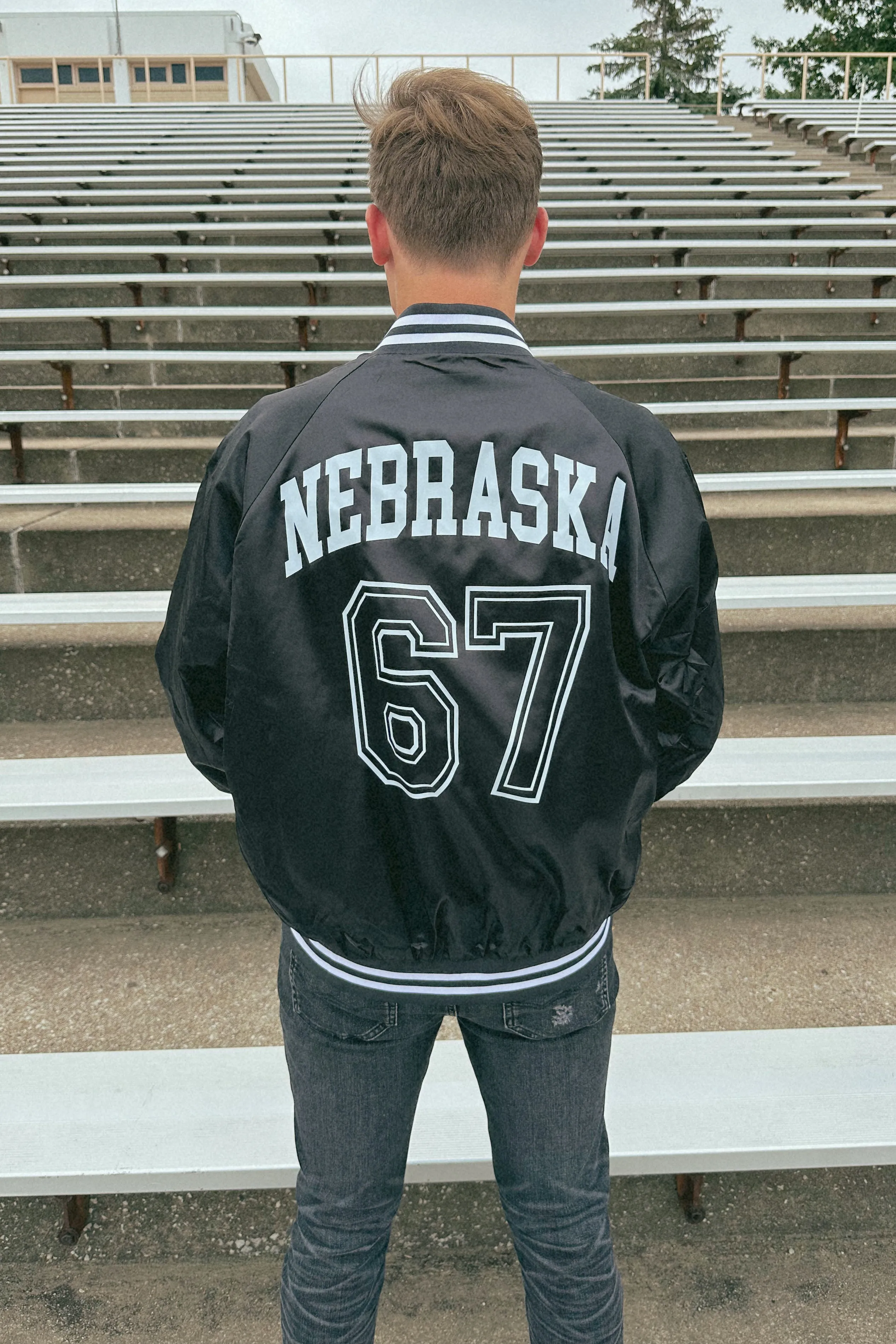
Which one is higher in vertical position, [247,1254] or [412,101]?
[412,101]

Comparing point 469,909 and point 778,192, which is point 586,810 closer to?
point 469,909

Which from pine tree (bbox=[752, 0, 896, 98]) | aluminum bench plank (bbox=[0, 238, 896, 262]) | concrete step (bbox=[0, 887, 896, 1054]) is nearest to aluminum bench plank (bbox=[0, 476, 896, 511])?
concrete step (bbox=[0, 887, 896, 1054])

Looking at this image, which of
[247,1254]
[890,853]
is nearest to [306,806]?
[247,1254]

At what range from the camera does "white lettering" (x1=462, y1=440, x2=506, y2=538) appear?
69 centimetres

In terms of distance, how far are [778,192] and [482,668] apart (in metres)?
5.88

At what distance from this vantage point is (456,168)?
688 millimetres

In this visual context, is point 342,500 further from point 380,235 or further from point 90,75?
point 90,75

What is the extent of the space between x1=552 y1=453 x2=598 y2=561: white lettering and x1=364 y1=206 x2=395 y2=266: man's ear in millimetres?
231

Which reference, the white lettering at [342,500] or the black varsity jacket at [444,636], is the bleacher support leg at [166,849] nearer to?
the black varsity jacket at [444,636]

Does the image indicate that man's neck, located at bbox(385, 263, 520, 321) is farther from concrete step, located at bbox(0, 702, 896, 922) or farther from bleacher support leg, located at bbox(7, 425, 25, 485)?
bleacher support leg, located at bbox(7, 425, 25, 485)

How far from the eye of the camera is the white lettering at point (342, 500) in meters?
0.71

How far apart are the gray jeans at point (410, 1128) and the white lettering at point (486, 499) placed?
0.40 meters

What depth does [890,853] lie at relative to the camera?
171cm

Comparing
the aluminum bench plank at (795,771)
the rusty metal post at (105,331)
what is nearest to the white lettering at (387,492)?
the aluminum bench plank at (795,771)
